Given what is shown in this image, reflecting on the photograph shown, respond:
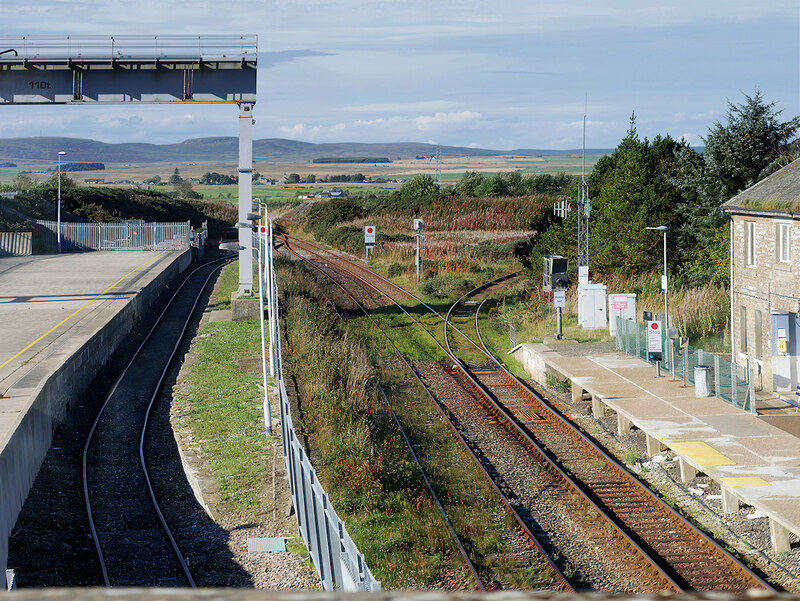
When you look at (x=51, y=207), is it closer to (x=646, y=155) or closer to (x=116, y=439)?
(x=646, y=155)

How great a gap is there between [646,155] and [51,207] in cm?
4950

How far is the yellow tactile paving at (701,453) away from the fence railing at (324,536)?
707cm

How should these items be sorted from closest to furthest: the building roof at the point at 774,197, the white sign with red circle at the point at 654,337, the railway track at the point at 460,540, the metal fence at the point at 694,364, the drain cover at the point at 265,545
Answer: the railway track at the point at 460,540
the drain cover at the point at 265,545
the metal fence at the point at 694,364
the building roof at the point at 774,197
the white sign with red circle at the point at 654,337

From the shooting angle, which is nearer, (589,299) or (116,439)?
(116,439)

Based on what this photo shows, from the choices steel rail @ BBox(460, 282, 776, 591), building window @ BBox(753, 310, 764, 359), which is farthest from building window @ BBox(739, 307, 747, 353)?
steel rail @ BBox(460, 282, 776, 591)

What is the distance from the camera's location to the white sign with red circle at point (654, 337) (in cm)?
2241

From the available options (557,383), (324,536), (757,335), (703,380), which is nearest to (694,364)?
(703,380)

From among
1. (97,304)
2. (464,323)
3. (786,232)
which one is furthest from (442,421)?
(97,304)

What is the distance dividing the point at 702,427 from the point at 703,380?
2.86 metres

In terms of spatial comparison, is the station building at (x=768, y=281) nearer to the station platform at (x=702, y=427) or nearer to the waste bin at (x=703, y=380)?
the waste bin at (x=703, y=380)

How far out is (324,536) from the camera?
10258 millimetres

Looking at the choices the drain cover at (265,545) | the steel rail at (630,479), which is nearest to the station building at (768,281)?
the steel rail at (630,479)

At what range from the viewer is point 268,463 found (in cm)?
1644

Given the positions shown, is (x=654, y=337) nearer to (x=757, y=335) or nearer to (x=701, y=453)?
(x=757, y=335)
